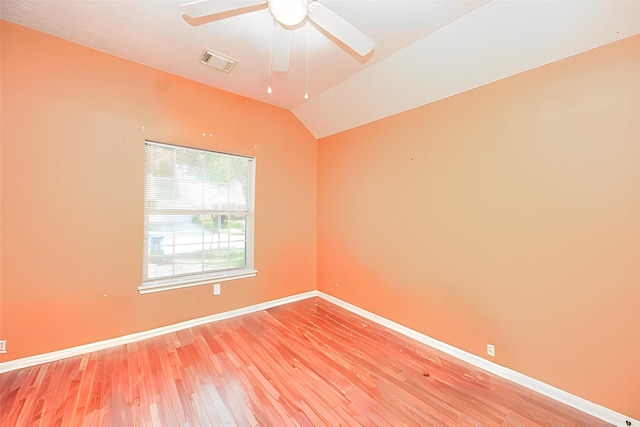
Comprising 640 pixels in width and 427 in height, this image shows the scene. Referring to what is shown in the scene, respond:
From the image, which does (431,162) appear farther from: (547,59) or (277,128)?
(277,128)

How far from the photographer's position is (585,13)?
1606mm

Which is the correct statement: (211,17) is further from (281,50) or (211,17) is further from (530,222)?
(530,222)

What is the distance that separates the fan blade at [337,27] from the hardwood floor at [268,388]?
2.52 m

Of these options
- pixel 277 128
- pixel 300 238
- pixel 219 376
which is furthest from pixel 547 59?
pixel 219 376

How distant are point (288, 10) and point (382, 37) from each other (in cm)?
110

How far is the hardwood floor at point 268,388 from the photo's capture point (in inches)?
65.6

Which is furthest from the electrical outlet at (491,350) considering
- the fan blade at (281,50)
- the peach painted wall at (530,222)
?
the fan blade at (281,50)

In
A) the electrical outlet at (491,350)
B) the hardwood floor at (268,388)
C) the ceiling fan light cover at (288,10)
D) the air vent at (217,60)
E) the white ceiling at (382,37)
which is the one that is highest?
the air vent at (217,60)

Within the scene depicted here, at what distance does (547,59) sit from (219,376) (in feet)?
11.8

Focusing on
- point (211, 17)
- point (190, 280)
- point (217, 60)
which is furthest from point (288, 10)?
point (190, 280)

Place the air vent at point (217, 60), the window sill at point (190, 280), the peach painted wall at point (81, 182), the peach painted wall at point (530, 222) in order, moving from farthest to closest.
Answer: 1. the window sill at point (190, 280)
2. the air vent at point (217, 60)
3. the peach painted wall at point (81, 182)
4. the peach painted wall at point (530, 222)

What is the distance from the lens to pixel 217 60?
251 cm

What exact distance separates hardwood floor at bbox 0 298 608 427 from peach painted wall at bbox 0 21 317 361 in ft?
1.17

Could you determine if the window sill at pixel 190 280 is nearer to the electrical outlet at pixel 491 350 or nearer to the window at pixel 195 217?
the window at pixel 195 217
